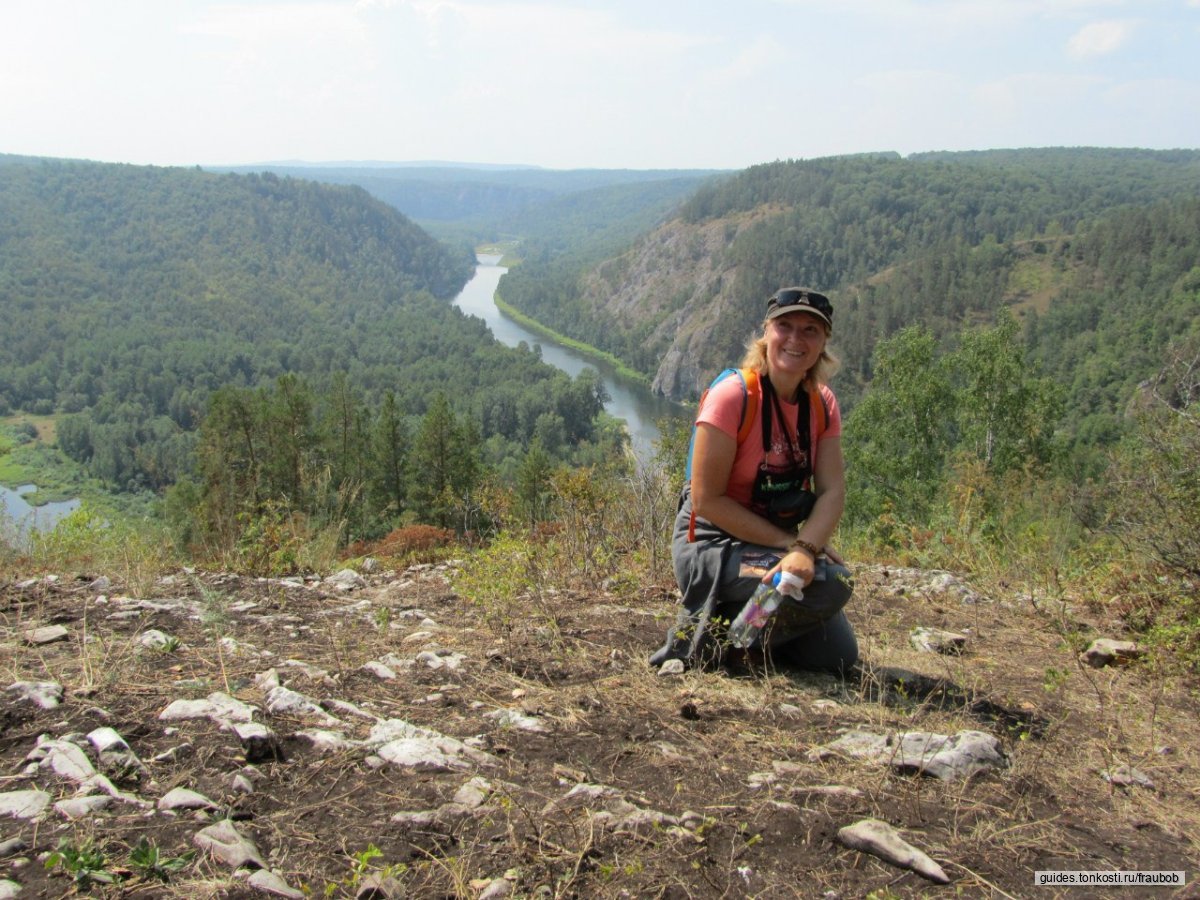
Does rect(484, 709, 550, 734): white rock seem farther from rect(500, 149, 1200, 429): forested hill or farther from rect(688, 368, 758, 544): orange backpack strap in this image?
rect(500, 149, 1200, 429): forested hill

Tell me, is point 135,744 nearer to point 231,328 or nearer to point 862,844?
point 862,844

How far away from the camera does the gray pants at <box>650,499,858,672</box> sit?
11.8 feet

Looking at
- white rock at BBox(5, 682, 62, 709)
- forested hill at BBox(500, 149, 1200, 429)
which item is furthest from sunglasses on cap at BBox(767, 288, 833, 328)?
forested hill at BBox(500, 149, 1200, 429)

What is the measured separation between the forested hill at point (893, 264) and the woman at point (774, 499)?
6249 cm

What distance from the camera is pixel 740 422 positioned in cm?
357

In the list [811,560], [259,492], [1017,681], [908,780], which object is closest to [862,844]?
[908,780]

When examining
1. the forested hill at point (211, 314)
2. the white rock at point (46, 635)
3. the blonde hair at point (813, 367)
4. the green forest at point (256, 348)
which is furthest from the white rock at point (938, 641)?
the forested hill at point (211, 314)

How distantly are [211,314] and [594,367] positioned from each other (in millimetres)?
61068

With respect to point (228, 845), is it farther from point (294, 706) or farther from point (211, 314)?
point (211, 314)

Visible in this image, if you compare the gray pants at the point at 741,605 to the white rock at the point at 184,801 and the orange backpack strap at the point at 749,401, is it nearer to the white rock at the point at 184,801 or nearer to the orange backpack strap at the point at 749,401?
the orange backpack strap at the point at 749,401

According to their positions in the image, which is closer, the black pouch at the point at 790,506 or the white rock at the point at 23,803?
the white rock at the point at 23,803

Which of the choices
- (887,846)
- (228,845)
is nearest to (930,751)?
(887,846)

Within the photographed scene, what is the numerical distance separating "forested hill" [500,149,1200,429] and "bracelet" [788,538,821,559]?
62.7m

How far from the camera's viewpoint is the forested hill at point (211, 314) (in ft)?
249
